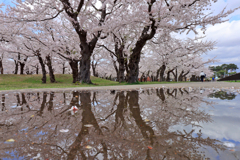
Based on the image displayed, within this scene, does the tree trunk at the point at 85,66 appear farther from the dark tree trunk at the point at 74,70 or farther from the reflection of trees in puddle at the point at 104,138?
the reflection of trees in puddle at the point at 104,138

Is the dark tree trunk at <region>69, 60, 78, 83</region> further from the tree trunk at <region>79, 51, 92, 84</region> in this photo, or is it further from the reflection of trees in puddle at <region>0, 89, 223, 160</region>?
the reflection of trees in puddle at <region>0, 89, 223, 160</region>

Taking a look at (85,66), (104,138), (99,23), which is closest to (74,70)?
(85,66)

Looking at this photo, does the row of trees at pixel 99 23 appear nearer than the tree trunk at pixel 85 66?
Yes

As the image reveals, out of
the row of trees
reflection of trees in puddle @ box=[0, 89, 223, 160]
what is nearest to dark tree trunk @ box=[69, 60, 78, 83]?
the row of trees

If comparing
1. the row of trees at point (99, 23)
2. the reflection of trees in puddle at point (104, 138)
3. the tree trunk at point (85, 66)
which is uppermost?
the row of trees at point (99, 23)

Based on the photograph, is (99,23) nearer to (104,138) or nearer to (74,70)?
(74,70)

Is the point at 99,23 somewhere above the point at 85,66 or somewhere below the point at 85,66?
above

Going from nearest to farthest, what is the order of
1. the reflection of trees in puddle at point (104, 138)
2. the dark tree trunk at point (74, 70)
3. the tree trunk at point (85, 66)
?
the reflection of trees in puddle at point (104, 138) → the tree trunk at point (85, 66) → the dark tree trunk at point (74, 70)

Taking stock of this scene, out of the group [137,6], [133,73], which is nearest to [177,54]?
[133,73]

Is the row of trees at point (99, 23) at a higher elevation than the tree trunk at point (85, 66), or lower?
higher

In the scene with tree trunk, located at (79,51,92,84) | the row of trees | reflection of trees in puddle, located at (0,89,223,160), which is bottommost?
reflection of trees in puddle, located at (0,89,223,160)

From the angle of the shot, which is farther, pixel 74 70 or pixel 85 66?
pixel 74 70

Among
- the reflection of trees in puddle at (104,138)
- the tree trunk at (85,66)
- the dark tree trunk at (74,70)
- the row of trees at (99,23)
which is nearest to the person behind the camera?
the reflection of trees in puddle at (104,138)

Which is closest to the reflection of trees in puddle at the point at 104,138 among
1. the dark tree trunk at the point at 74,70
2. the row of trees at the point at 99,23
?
the row of trees at the point at 99,23
